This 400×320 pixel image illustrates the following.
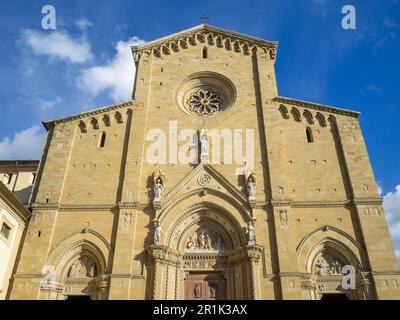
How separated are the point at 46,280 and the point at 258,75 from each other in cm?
1459

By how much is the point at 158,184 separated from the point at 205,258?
395 cm

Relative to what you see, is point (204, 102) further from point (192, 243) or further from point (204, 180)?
point (192, 243)

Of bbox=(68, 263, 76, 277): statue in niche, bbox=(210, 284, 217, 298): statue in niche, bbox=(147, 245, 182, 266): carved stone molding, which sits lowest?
bbox=(210, 284, 217, 298): statue in niche

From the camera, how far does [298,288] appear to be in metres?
14.9

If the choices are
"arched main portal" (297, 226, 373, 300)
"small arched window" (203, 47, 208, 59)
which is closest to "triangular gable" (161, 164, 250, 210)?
"arched main portal" (297, 226, 373, 300)

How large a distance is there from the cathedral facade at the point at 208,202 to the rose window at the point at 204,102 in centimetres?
8

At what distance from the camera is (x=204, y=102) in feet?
69.2

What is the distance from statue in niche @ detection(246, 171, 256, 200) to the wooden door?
3.72 meters

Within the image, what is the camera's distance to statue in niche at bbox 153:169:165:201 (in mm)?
17297

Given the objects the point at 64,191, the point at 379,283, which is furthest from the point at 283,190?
the point at 64,191

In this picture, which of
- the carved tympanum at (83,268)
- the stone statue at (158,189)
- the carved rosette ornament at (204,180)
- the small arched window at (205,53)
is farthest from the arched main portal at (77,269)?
the small arched window at (205,53)

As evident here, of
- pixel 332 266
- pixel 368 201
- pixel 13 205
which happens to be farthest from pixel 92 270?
pixel 368 201

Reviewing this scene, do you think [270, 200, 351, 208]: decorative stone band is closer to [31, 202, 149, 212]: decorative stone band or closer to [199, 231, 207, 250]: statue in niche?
[199, 231, 207, 250]: statue in niche
